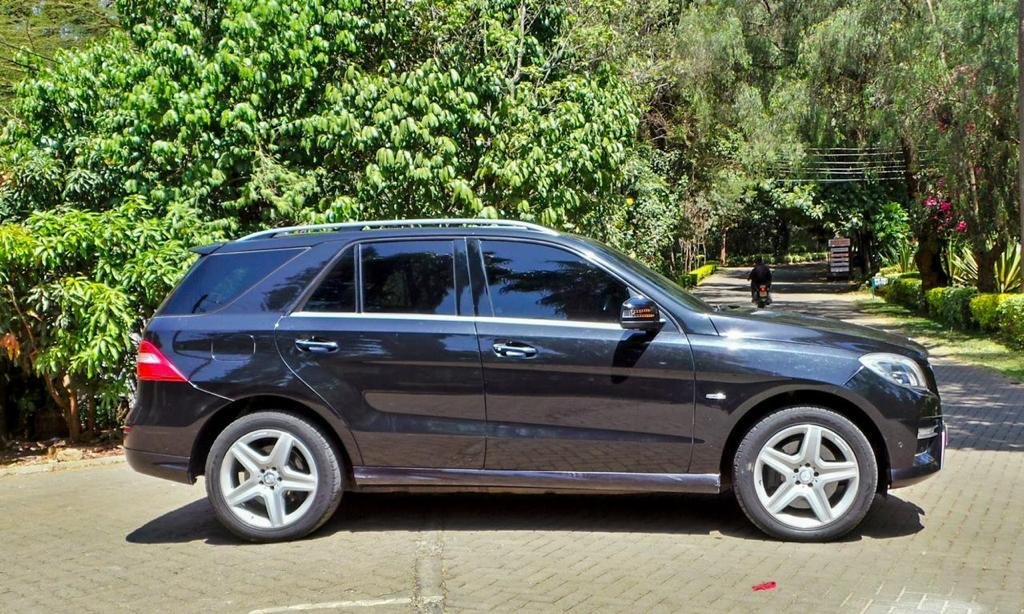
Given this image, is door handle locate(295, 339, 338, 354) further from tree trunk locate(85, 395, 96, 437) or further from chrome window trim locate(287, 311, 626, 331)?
tree trunk locate(85, 395, 96, 437)

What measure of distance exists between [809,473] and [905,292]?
1094 inches

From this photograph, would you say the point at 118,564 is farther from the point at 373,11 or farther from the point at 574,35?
the point at 574,35

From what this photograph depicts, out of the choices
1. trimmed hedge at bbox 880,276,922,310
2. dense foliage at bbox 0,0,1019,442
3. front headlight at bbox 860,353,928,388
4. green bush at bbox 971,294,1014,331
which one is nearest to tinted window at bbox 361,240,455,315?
front headlight at bbox 860,353,928,388

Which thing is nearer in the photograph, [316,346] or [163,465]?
[316,346]

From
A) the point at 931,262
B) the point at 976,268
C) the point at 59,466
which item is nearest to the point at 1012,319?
the point at 976,268

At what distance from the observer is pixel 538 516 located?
705 centimetres

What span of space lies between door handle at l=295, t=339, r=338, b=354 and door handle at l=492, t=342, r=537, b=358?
3.12ft

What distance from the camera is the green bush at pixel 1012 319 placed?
1825 centimetres

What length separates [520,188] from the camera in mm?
11016

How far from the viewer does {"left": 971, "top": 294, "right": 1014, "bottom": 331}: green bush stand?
20322 millimetres

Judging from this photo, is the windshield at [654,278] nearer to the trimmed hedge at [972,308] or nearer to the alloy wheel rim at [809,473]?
the alloy wheel rim at [809,473]

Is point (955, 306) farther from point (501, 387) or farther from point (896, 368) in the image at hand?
point (501, 387)

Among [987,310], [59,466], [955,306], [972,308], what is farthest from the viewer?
[955,306]

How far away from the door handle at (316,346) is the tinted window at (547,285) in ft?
3.18
